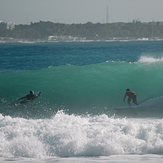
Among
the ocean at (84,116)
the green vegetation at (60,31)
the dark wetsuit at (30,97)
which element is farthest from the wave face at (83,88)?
the green vegetation at (60,31)

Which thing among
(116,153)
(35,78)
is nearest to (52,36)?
(35,78)

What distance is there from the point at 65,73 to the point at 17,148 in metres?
11.5

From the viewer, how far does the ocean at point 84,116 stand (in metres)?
7.23

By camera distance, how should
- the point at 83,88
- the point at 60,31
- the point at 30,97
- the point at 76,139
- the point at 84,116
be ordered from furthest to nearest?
the point at 60,31 < the point at 83,88 < the point at 30,97 < the point at 84,116 < the point at 76,139

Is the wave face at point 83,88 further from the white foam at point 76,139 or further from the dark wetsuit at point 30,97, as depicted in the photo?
the white foam at point 76,139

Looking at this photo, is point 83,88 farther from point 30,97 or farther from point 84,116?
point 84,116

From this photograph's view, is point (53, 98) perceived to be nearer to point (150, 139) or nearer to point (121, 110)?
point (121, 110)

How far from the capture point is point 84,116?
12625 mm

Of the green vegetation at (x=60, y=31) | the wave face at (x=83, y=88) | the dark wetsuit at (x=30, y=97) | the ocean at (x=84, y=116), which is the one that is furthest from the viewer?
the green vegetation at (x=60, y=31)

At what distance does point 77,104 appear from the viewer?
49.8ft

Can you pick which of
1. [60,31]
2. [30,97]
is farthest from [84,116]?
[60,31]

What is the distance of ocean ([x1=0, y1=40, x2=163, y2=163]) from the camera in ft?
23.7

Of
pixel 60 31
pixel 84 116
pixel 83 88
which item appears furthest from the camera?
pixel 60 31

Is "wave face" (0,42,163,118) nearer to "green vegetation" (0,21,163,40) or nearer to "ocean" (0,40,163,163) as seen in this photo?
"ocean" (0,40,163,163)
